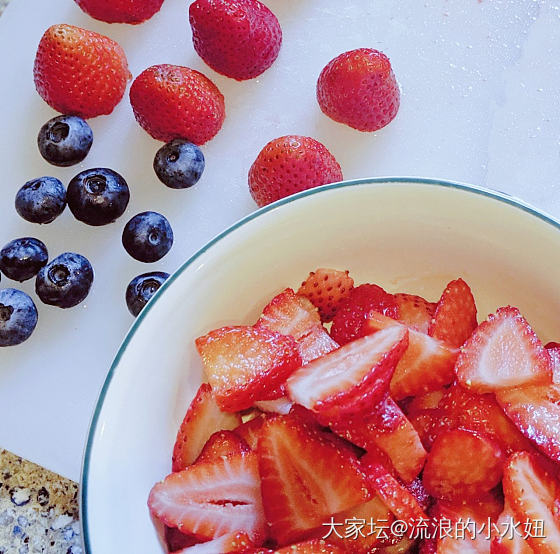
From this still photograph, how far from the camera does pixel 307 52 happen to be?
125cm

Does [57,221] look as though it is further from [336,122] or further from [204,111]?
[336,122]

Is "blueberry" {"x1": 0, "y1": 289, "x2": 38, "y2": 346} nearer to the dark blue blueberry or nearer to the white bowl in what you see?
the dark blue blueberry

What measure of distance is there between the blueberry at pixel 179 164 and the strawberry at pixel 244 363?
317 mm

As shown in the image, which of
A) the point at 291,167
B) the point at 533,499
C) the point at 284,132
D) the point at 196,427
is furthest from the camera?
the point at 284,132

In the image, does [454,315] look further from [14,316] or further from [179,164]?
[14,316]

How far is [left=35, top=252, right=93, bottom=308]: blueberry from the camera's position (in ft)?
3.74

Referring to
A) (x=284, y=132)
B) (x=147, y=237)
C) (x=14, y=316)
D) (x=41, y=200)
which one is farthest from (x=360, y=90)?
(x=14, y=316)

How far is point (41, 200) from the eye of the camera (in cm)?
117

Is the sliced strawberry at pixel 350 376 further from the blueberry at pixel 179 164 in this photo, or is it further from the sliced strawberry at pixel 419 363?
the blueberry at pixel 179 164

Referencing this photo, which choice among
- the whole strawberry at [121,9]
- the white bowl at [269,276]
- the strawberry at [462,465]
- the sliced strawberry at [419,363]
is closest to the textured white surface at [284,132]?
the whole strawberry at [121,9]

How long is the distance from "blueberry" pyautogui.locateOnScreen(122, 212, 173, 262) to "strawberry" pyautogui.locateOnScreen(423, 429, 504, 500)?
0.50 meters

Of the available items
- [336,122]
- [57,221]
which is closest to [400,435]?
[336,122]

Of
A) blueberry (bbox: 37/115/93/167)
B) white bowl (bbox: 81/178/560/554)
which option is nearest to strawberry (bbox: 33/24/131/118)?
blueberry (bbox: 37/115/93/167)

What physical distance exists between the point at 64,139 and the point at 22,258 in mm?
195
